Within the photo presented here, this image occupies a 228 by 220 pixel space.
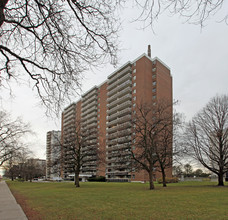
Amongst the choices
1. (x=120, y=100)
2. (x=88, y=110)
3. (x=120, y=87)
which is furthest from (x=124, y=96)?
(x=88, y=110)

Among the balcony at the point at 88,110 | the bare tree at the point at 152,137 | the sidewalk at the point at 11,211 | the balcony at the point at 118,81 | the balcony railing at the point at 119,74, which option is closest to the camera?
the sidewalk at the point at 11,211

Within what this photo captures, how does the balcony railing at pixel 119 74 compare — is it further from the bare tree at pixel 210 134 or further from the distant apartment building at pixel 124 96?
the bare tree at pixel 210 134

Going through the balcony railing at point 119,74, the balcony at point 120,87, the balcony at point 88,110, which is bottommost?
the balcony at point 88,110

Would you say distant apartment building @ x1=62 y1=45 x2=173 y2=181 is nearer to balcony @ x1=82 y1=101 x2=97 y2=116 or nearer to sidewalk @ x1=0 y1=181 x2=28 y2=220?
balcony @ x1=82 y1=101 x2=97 y2=116

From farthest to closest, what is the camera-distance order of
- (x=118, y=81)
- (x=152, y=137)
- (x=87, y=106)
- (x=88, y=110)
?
(x=87, y=106), (x=88, y=110), (x=118, y=81), (x=152, y=137)

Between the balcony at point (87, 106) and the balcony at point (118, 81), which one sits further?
the balcony at point (87, 106)

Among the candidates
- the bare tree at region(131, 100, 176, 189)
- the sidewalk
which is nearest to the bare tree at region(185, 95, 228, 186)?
the bare tree at region(131, 100, 176, 189)

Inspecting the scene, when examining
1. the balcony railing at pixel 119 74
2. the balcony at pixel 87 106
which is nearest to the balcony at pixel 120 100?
the balcony railing at pixel 119 74

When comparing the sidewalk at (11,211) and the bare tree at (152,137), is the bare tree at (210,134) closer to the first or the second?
the bare tree at (152,137)

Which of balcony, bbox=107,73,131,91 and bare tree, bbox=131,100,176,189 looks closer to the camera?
bare tree, bbox=131,100,176,189

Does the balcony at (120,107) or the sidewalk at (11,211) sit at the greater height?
the balcony at (120,107)

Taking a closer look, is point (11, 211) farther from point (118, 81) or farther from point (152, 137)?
point (118, 81)

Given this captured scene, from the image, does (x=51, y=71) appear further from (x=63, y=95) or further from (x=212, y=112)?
(x=212, y=112)

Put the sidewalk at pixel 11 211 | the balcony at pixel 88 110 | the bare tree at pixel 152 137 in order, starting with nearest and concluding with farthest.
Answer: the sidewalk at pixel 11 211 → the bare tree at pixel 152 137 → the balcony at pixel 88 110
